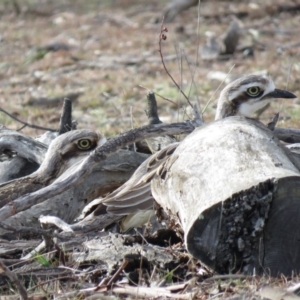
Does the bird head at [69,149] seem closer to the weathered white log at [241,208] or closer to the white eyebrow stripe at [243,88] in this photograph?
the white eyebrow stripe at [243,88]

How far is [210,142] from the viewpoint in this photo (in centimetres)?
589

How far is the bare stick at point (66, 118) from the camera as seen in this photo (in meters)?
8.70

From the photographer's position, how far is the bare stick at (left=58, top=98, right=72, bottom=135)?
870cm

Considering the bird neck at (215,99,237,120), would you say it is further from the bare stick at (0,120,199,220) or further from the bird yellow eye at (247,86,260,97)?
the bare stick at (0,120,199,220)

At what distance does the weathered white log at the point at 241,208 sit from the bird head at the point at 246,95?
269 cm

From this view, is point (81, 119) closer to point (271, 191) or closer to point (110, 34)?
point (110, 34)

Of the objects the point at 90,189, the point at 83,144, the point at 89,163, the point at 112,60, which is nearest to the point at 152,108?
the point at 83,144

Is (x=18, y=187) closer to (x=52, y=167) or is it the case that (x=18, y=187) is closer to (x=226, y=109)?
(x=52, y=167)

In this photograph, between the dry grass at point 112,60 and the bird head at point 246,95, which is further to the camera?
the dry grass at point 112,60

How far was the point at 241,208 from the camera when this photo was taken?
5352 mm

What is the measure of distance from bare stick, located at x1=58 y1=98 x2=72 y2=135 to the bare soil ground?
75 centimetres

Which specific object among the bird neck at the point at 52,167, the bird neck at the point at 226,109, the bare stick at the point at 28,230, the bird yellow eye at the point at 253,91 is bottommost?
the bird neck at the point at 52,167

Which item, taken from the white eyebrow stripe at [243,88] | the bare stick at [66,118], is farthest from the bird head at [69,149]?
the white eyebrow stripe at [243,88]

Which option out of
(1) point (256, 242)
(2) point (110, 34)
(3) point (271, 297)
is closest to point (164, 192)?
A: (1) point (256, 242)
